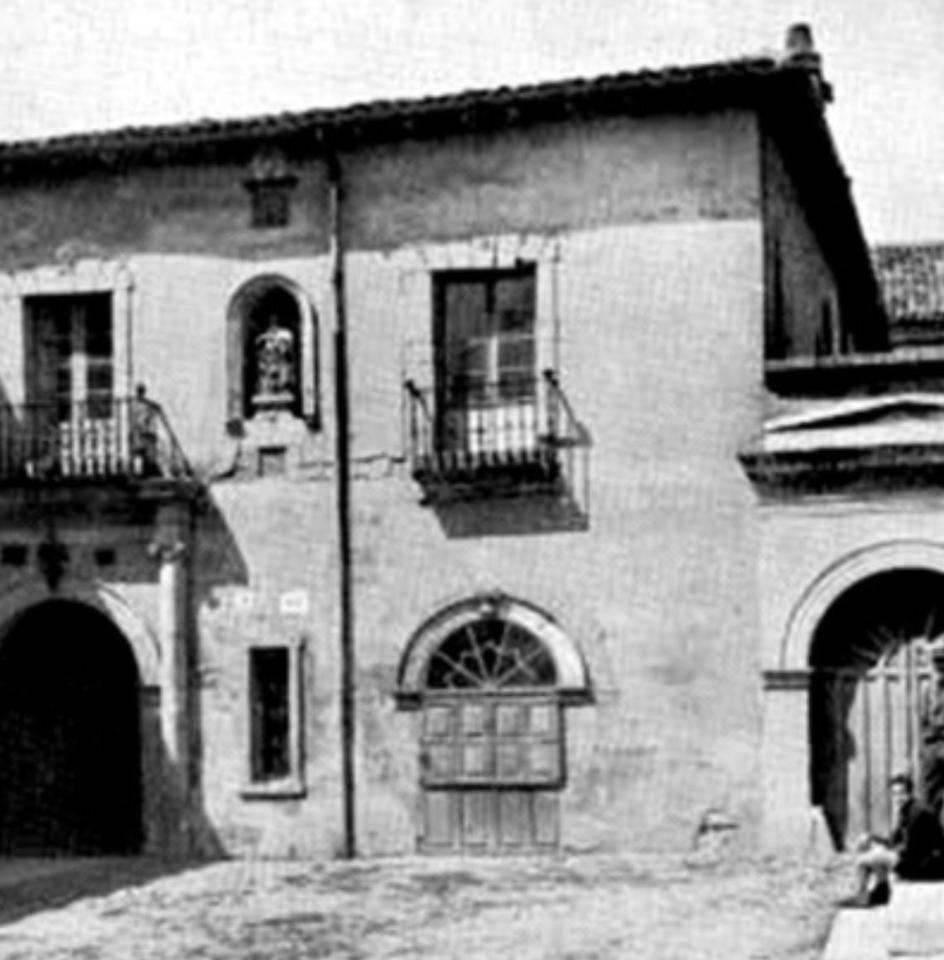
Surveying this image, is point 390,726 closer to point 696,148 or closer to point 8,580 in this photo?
point 8,580

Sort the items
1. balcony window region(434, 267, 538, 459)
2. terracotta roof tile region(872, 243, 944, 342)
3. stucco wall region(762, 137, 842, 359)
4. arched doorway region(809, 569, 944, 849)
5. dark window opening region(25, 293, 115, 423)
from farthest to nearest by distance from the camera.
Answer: terracotta roof tile region(872, 243, 944, 342) < dark window opening region(25, 293, 115, 423) < balcony window region(434, 267, 538, 459) < stucco wall region(762, 137, 842, 359) < arched doorway region(809, 569, 944, 849)

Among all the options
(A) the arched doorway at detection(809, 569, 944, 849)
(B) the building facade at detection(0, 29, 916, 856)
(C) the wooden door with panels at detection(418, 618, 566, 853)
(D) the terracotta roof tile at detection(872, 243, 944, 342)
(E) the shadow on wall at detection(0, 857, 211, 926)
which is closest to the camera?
(E) the shadow on wall at detection(0, 857, 211, 926)

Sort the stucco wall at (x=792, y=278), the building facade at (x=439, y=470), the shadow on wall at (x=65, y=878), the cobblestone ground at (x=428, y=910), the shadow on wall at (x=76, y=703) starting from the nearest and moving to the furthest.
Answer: the cobblestone ground at (x=428, y=910)
the shadow on wall at (x=65, y=878)
the building facade at (x=439, y=470)
the stucco wall at (x=792, y=278)
the shadow on wall at (x=76, y=703)

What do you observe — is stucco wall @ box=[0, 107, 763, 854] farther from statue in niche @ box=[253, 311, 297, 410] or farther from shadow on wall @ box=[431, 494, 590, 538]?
statue in niche @ box=[253, 311, 297, 410]

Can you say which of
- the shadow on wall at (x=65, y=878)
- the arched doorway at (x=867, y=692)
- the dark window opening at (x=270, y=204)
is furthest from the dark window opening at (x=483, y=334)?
the shadow on wall at (x=65, y=878)

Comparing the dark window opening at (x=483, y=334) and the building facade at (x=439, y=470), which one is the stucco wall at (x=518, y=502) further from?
the dark window opening at (x=483, y=334)

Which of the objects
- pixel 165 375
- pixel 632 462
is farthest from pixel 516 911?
pixel 165 375

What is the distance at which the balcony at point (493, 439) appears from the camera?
17672 mm

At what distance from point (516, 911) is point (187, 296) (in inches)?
284

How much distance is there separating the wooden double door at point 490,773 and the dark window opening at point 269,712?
1355 mm

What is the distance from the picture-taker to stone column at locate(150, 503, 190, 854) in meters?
18.4

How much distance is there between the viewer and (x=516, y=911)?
14289 millimetres

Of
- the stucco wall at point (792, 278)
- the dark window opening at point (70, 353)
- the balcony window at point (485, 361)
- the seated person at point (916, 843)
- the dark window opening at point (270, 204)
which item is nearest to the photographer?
the seated person at point (916, 843)

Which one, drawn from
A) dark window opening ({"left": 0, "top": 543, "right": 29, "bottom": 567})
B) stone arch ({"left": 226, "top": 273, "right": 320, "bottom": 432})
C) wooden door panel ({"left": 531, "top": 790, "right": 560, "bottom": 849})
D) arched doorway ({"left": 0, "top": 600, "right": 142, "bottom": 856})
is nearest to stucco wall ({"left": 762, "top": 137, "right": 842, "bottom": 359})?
stone arch ({"left": 226, "top": 273, "right": 320, "bottom": 432})
